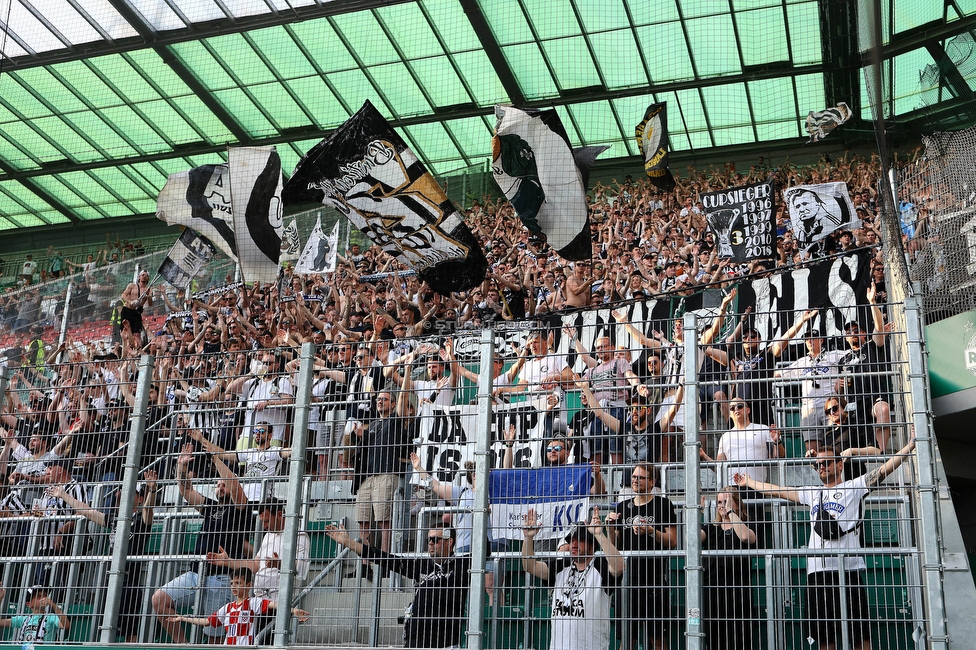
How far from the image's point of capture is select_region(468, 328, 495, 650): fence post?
5.97m

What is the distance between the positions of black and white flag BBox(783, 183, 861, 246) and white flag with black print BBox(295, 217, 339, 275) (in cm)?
676

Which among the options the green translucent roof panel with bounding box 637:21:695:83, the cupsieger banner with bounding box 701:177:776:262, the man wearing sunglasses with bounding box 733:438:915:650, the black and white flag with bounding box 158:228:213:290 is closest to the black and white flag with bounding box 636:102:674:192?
the cupsieger banner with bounding box 701:177:776:262

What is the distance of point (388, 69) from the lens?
20125mm

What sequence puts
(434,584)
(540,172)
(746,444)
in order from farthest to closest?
(540,172) < (434,584) < (746,444)

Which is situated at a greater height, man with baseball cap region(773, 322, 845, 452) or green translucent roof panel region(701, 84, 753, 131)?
green translucent roof panel region(701, 84, 753, 131)

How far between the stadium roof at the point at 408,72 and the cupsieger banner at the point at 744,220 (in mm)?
4603

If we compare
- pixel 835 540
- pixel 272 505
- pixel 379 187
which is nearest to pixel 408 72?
pixel 379 187

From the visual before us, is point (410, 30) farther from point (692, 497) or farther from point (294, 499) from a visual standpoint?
point (692, 497)

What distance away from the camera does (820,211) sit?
12906 mm

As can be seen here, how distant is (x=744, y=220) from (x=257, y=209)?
6361mm

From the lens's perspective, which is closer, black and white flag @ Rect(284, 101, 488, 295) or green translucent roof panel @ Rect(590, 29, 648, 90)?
black and white flag @ Rect(284, 101, 488, 295)

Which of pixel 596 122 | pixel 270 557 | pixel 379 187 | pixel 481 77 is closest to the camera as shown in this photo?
pixel 270 557

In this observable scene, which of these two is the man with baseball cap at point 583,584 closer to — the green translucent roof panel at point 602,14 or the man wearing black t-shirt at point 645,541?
the man wearing black t-shirt at point 645,541

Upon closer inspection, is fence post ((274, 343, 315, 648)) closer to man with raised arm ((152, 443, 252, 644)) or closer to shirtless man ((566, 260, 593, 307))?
man with raised arm ((152, 443, 252, 644))
